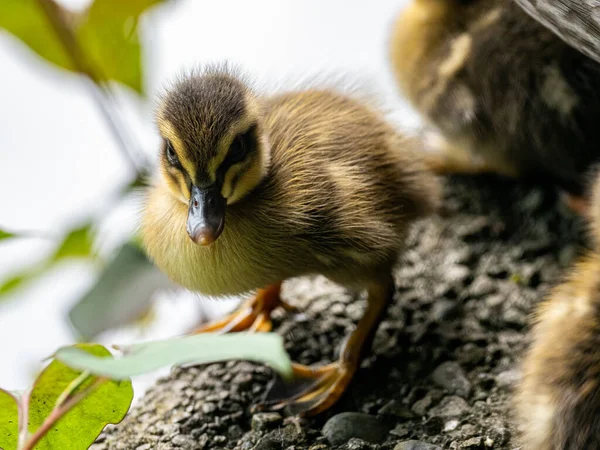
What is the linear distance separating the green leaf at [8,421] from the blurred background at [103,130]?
0.31m

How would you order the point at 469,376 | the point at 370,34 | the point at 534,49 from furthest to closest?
the point at 370,34
the point at 534,49
the point at 469,376

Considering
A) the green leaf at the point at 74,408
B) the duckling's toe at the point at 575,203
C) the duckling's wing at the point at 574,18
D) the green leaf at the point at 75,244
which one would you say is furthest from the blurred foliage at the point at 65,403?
the duckling's toe at the point at 575,203

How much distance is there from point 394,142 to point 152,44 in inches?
29.4

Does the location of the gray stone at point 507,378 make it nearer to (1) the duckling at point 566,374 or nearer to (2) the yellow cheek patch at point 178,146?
(1) the duckling at point 566,374

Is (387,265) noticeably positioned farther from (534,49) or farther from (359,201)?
(534,49)

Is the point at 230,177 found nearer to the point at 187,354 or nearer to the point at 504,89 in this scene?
the point at 187,354

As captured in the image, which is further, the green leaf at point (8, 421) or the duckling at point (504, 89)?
the duckling at point (504, 89)

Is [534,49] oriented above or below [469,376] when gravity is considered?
above

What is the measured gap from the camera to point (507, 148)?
1771 millimetres

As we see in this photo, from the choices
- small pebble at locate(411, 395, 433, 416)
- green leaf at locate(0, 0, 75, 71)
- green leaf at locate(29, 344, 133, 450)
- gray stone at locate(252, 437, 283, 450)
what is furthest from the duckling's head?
green leaf at locate(0, 0, 75, 71)

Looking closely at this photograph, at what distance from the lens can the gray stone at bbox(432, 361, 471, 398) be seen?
1381mm

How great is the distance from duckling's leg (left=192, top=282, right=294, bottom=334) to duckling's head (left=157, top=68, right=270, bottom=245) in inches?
15.1

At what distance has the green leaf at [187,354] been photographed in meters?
0.78

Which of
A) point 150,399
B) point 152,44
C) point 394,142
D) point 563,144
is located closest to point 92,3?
point 152,44
